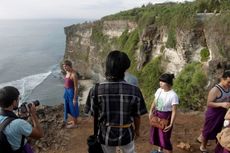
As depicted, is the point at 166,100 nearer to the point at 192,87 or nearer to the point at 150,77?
the point at 192,87

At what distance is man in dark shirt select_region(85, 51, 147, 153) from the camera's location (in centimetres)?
366

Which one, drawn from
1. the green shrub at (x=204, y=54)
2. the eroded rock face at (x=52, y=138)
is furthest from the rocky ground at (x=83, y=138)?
the green shrub at (x=204, y=54)

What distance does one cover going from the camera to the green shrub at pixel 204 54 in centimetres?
1907

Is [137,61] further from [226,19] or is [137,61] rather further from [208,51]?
[226,19]

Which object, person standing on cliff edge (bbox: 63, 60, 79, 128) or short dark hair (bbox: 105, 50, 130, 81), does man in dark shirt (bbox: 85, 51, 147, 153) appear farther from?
person standing on cliff edge (bbox: 63, 60, 79, 128)

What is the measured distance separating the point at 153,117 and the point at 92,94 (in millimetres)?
2012

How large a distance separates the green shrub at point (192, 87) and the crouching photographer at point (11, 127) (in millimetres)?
9750

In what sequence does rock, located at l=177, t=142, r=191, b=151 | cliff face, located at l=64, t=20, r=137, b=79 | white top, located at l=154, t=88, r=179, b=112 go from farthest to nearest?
cliff face, located at l=64, t=20, r=137, b=79 < rock, located at l=177, t=142, r=191, b=151 < white top, located at l=154, t=88, r=179, b=112

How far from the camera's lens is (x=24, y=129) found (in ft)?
11.6

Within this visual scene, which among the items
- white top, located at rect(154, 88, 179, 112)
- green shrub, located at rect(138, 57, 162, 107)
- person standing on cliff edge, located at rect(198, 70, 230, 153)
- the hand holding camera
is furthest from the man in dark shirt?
green shrub, located at rect(138, 57, 162, 107)

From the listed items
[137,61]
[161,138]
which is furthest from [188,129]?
[137,61]

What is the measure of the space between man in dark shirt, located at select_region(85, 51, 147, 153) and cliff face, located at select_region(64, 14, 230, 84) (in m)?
9.91

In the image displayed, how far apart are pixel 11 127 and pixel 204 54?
17.1 metres

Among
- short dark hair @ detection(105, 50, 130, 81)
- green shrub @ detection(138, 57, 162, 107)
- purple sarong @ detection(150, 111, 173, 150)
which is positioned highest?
short dark hair @ detection(105, 50, 130, 81)
